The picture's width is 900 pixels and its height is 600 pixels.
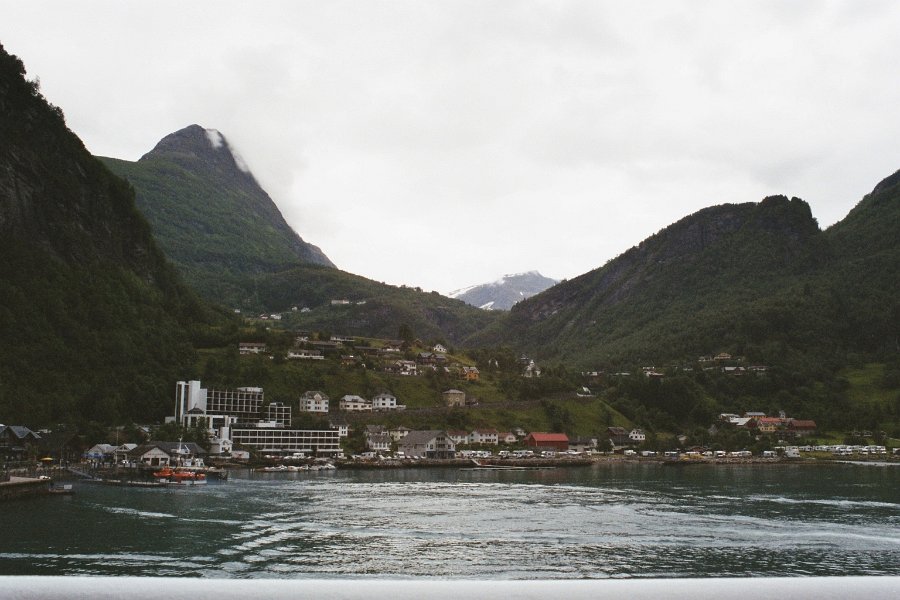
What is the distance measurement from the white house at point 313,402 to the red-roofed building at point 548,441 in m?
29.5

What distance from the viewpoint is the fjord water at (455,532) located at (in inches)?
938

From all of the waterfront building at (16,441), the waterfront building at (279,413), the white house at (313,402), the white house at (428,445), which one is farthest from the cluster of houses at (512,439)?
the waterfront building at (16,441)

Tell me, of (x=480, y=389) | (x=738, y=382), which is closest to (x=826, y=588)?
(x=480, y=389)

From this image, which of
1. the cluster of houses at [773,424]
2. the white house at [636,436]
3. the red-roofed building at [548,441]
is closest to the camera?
the red-roofed building at [548,441]

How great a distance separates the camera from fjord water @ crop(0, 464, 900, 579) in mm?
23812

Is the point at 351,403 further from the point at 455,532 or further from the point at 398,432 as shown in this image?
the point at 455,532

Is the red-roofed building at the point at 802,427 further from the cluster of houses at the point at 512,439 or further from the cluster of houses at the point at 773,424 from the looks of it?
the cluster of houses at the point at 512,439

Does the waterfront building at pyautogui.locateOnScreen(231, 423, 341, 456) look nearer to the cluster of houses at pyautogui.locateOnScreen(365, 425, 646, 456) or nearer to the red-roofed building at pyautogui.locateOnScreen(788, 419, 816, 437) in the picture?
the cluster of houses at pyautogui.locateOnScreen(365, 425, 646, 456)

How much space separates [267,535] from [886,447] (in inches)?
4220

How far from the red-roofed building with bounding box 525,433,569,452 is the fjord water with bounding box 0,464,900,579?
51.7 m

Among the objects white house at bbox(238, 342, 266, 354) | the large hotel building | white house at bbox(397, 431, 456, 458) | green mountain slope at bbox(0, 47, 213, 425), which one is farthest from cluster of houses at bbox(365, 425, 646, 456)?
green mountain slope at bbox(0, 47, 213, 425)

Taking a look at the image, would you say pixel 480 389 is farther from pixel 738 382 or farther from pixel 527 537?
pixel 527 537

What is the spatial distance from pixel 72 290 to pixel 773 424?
10896 centimetres

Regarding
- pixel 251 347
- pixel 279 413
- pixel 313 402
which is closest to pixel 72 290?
pixel 251 347
